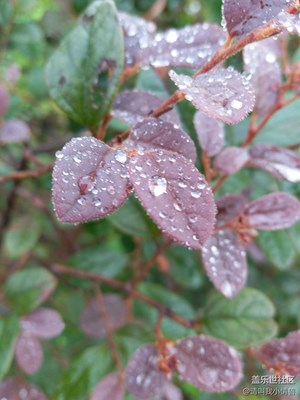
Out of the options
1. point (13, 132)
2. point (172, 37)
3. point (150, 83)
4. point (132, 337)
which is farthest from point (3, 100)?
point (132, 337)

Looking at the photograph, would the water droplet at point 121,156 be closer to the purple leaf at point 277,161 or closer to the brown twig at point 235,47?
the brown twig at point 235,47

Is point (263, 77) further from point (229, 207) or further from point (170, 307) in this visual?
point (170, 307)

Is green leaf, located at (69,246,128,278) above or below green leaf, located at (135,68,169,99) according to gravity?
below

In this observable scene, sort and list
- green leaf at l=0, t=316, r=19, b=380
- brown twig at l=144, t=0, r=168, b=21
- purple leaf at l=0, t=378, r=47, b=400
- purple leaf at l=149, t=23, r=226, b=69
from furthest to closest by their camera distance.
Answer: brown twig at l=144, t=0, r=168, b=21
purple leaf at l=0, t=378, r=47, b=400
green leaf at l=0, t=316, r=19, b=380
purple leaf at l=149, t=23, r=226, b=69

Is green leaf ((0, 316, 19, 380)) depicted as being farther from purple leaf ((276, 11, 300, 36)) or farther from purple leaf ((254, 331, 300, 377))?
purple leaf ((276, 11, 300, 36))

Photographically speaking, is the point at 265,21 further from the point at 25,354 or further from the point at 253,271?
the point at 253,271

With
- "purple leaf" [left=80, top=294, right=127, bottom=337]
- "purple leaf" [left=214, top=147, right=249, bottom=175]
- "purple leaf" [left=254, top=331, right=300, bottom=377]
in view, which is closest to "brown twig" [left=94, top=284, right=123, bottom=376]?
"purple leaf" [left=80, top=294, right=127, bottom=337]

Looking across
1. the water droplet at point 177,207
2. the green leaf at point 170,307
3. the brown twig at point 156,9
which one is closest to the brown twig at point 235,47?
the water droplet at point 177,207
